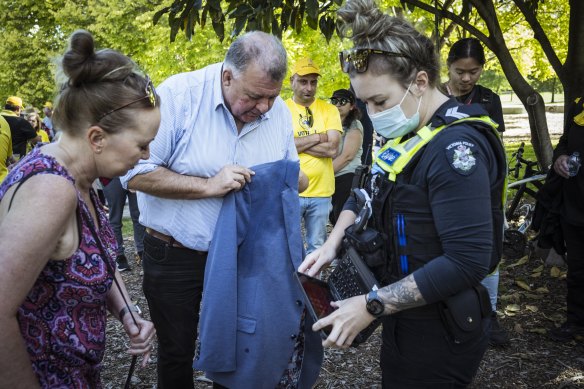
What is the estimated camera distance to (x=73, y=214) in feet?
5.08

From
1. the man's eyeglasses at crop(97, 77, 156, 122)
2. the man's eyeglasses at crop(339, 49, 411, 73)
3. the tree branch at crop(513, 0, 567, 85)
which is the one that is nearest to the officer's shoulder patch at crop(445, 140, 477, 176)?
the man's eyeglasses at crop(339, 49, 411, 73)

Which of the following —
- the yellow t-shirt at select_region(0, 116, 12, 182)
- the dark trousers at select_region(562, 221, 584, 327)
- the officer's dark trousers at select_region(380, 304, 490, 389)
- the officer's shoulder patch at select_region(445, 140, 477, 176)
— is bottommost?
the dark trousers at select_region(562, 221, 584, 327)

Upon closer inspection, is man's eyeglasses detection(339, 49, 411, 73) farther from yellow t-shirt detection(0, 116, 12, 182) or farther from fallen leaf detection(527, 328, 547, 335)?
yellow t-shirt detection(0, 116, 12, 182)

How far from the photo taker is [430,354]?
1.84m

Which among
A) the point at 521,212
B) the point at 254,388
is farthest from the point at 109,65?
the point at 521,212

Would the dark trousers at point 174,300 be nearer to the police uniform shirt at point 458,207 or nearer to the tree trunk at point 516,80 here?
the police uniform shirt at point 458,207

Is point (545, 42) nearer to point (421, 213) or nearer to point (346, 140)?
point (346, 140)

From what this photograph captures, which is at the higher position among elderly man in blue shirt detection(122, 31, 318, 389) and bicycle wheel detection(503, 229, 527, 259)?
elderly man in blue shirt detection(122, 31, 318, 389)

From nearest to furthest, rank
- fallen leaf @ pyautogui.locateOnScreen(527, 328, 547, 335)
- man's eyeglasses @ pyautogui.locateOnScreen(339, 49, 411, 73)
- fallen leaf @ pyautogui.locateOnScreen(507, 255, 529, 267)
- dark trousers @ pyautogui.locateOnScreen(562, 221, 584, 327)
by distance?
man's eyeglasses @ pyautogui.locateOnScreen(339, 49, 411, 73)
dark trousers @ pyautogui.locateOnScreen(562, 221, 584, 327)
fallen leaf @ pyautogui.locateOnScreen(527, 328, 547, 335)
fallen leaf @ pyautogui.locateOnScreen(507, 255, 529, 267)

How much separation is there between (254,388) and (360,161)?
14.4 feet

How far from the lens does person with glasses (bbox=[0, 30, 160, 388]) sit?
1.39m

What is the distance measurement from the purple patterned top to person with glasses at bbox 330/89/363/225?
4442 mm

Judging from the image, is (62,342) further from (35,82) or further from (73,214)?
(35,82)

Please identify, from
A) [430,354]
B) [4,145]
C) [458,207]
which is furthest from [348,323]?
[4,145]
